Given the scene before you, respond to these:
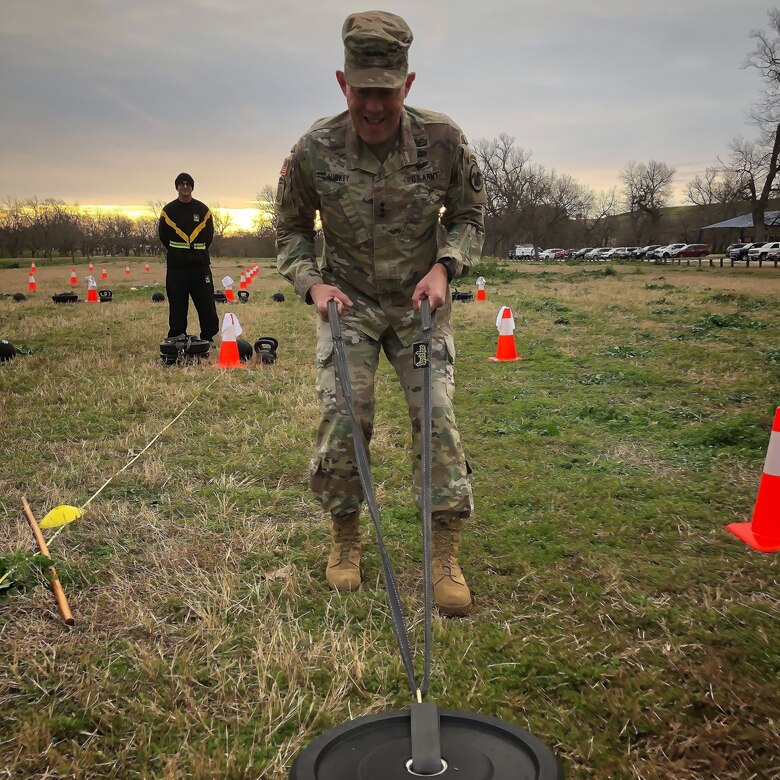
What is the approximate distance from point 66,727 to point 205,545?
5.04ft

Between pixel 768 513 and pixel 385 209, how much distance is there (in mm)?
2625

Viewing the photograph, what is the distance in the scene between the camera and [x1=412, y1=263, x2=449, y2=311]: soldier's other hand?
2.96 meters

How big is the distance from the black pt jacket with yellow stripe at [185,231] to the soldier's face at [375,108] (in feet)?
22.4

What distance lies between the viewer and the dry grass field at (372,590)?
241 cm

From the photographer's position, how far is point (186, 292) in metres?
9.85

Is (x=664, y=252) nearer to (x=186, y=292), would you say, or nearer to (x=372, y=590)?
(x=186, y=292)

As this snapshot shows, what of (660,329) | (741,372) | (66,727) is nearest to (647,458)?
(741,372)

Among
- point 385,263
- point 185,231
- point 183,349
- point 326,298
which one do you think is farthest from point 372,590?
point 185,231

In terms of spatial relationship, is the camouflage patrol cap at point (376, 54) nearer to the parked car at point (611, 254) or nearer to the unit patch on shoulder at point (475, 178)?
the unit patch on shoulder at point (475, 178)

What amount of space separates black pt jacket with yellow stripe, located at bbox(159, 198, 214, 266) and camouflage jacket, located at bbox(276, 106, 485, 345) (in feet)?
21.0

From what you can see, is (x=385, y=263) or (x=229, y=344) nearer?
(x=385, y=263)

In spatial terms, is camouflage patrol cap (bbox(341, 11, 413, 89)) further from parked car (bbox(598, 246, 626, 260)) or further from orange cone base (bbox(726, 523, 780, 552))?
parked car (bbox(598, 246, 626, 260))

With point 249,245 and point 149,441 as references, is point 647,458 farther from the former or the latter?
point 249,245

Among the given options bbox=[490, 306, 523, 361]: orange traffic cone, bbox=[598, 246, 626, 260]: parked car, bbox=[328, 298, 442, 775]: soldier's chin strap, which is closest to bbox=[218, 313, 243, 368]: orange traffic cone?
bbox=[490, 306, 523, 361]: orange traffic cone
